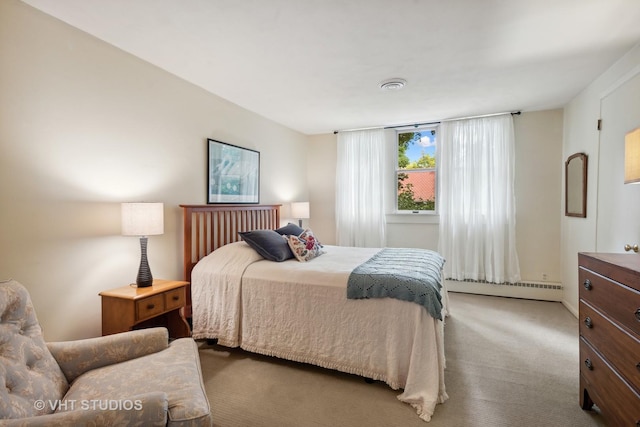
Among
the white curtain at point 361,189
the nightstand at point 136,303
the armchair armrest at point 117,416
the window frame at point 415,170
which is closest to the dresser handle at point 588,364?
the armchair armrest at point 117,416

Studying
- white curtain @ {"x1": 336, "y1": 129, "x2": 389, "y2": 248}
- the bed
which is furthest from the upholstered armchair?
white curtain @ {"x1": 336, "y1": 129, "x2": 389, "y2": 248}

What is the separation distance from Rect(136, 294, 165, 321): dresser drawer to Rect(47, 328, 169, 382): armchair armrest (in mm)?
444

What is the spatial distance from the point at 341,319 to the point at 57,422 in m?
1.59

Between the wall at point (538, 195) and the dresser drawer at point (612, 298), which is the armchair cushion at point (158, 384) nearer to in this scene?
the dresser drawer at point (612, 298)

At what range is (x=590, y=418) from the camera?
1.76 metres

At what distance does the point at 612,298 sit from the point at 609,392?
0.49 metres

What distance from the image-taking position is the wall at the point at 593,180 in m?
2.44

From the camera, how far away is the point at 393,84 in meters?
2.98

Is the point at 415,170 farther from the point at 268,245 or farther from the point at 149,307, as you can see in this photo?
the point at 149,307

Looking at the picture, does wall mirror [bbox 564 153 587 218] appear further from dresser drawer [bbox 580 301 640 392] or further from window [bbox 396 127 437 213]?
dresser drawer [bbox 580 301 640 392]

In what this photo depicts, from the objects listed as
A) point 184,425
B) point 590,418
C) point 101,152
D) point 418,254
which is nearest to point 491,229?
point 418,254

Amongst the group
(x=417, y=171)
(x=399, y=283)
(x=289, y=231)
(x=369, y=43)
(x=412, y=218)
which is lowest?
(x=399, y=283)

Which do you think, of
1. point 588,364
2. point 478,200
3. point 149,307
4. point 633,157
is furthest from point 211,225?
point 478,200

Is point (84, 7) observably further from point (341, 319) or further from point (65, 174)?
point (341, 319)
